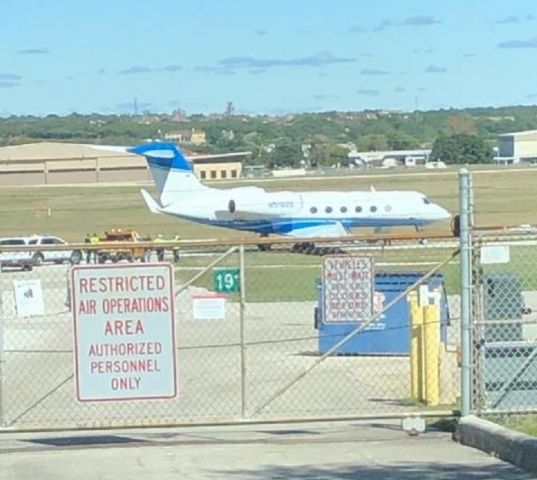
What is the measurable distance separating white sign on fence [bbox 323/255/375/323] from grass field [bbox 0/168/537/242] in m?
57.7

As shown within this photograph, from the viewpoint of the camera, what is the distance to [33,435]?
14.2m

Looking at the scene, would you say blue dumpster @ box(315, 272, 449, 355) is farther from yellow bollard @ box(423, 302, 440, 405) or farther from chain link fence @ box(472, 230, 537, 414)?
chain link fence @ box(472, 230, 537, 414)

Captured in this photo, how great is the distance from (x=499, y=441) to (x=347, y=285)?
2906 mm

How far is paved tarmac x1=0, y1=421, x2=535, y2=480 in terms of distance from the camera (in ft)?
37.7

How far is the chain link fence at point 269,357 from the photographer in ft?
47.5

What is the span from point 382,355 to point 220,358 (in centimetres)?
240

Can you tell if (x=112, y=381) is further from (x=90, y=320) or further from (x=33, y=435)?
(x=33, y=435)

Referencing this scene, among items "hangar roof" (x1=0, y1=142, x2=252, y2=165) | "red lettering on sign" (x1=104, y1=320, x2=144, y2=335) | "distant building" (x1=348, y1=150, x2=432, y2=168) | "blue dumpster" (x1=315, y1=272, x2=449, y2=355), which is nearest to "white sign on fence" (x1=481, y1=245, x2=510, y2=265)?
"red lettering on sign" (x1=104, y1=320, x2=144, y2=335)

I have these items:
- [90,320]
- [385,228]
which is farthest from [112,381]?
[385,228]

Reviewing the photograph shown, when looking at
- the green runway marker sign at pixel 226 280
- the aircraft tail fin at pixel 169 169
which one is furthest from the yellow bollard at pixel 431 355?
the aircraft tail fin at pixel 169 169

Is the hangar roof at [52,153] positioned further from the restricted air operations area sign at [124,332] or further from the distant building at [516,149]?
the restricted air operations area sign at [124,332]

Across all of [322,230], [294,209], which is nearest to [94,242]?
[322,230]

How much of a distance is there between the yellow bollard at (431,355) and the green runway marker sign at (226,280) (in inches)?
96.2

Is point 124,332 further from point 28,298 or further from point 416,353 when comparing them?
point 416,353
